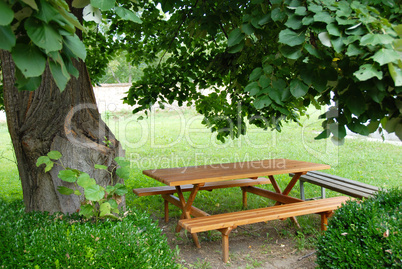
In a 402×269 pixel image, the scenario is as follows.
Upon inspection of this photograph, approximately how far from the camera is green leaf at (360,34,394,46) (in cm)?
173

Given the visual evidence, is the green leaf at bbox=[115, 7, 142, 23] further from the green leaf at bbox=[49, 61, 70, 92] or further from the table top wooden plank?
the table top wooden plank

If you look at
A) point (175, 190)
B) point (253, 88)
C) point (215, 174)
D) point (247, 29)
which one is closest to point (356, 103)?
point (253, 88)

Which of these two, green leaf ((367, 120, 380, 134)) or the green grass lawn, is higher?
green leaf ((367, 120, 380, 134))

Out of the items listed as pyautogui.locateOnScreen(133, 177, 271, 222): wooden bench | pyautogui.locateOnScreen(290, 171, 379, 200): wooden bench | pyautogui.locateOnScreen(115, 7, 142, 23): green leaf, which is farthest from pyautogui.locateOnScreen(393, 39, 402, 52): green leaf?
pyautogui.locateOnScreen(133, 177, 271, 222): wooden bench

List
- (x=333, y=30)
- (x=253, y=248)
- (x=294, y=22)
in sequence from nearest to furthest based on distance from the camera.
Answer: (x=333, y=30), (x=294, y=22), (x=253, y=248)

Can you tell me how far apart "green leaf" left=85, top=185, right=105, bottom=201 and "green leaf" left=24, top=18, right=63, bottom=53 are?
1.39 m

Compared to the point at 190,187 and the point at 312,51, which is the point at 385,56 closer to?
the point at 312,51

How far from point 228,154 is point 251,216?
6.15m

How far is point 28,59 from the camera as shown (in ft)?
3.84

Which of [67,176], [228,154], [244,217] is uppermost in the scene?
[67,176]

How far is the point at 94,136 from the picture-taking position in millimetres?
3262

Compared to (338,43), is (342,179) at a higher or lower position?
lower

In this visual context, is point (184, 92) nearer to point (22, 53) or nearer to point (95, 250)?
point (95, 250)

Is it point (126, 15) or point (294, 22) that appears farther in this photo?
point (294, 22)
